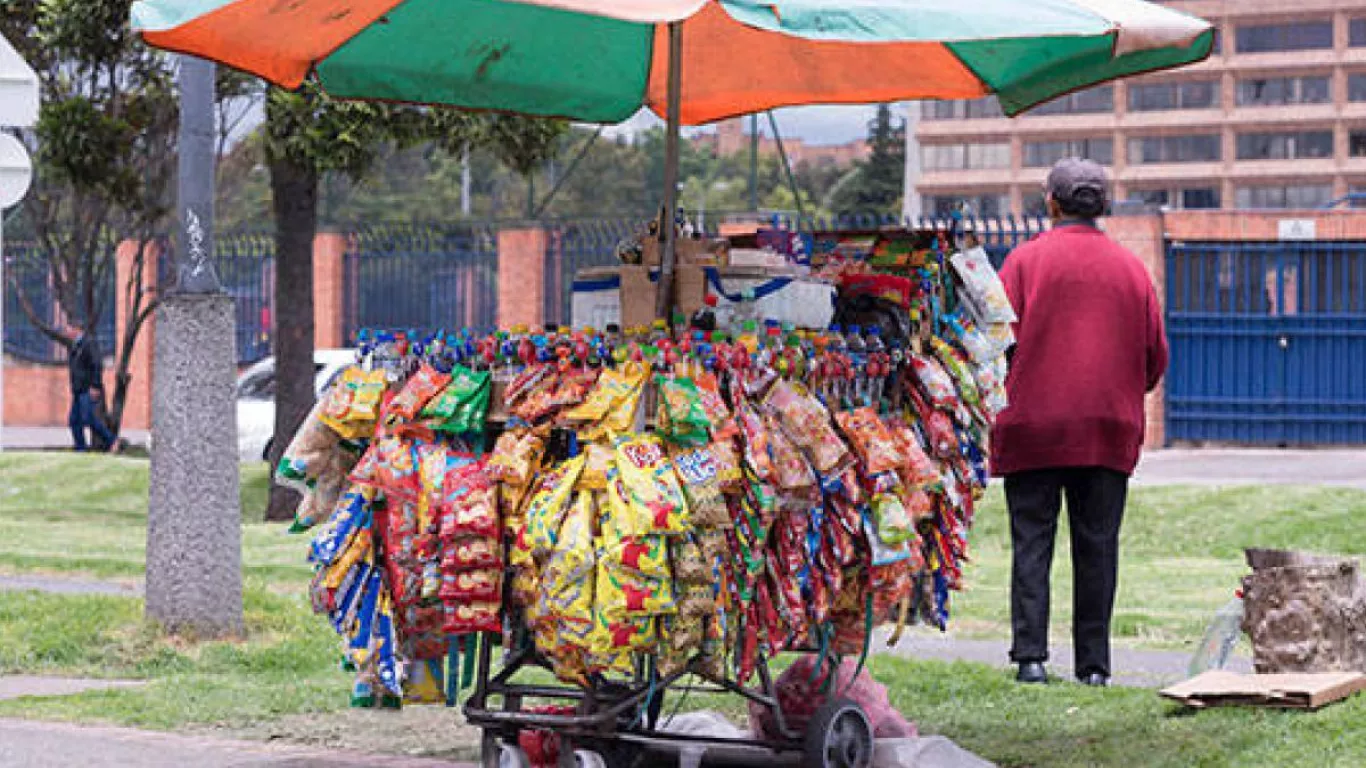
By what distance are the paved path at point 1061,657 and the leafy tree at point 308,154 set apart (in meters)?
7.53

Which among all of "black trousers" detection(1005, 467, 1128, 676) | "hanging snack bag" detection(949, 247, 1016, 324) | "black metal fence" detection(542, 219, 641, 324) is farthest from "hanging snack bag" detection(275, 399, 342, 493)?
"black metal fence" detection(542, 219, 641, 324)

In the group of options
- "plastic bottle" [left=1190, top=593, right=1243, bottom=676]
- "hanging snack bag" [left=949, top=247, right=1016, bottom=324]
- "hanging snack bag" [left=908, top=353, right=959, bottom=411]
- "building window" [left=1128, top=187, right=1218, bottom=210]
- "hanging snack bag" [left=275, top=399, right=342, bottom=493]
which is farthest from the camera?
"building window" [left=1128, top=187, right=1218, bottom=210]

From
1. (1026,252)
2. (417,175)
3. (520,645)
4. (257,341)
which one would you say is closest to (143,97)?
(257,341)

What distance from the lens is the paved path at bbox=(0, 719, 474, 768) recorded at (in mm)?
6703

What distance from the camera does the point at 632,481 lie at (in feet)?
17.7

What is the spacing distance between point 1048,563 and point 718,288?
261 centimetres

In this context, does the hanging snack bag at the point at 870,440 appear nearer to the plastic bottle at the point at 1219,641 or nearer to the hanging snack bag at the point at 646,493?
the hanging snack bag at the point at 646,493

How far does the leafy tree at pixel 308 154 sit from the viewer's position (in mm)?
16484

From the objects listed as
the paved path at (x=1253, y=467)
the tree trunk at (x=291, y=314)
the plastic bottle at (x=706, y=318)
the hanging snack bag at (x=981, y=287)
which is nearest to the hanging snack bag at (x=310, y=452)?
the plastic bottle at (x=706, y=318)

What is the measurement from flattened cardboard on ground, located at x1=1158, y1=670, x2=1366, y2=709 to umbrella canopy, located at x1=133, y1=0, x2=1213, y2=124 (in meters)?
2.00

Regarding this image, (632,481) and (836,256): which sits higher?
(836,256)

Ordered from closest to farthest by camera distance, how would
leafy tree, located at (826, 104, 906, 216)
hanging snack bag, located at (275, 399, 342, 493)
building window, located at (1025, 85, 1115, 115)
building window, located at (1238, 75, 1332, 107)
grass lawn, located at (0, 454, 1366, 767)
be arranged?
hanging snack bag, located at (275, 399, 342, 493), grass lawn, located at (0, 454, 1366, 767), leafy tree, located at (826, 104, 906, 216), building window, located at (1238, 75, 1332, 107), building window, located at (1025, 85, 1115, 115)

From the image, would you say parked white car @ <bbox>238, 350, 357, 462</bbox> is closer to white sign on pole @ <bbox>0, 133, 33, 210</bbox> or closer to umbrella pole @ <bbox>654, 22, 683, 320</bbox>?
white sign on pole @ <bbox>0, 133, 33, 210</bbox>

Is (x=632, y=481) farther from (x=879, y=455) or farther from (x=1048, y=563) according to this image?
(x=1048, y=563)
